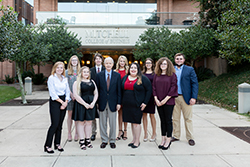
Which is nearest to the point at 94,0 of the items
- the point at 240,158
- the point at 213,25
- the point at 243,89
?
the point at 213,25

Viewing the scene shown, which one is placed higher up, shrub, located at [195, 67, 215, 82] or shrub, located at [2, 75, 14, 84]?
shrub, located at [195, 67, 215, 82]

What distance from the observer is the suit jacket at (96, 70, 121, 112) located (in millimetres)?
4621

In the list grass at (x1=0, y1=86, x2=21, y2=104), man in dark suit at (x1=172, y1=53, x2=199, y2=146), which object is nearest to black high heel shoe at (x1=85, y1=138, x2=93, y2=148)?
man in dark suit at (x1=172, y1=53, x2=199, y2=146)

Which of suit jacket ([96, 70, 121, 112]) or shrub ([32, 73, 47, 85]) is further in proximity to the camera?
shrub ([32, 73, 47, 85])

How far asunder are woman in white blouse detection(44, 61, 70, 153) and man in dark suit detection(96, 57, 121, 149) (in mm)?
767

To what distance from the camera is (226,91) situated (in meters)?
11.4

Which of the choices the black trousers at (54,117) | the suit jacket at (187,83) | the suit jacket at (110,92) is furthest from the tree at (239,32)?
the black trousers at (54,117)

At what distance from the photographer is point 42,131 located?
19.4ft

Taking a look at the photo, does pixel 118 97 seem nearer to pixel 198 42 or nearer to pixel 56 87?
pixel 56 87

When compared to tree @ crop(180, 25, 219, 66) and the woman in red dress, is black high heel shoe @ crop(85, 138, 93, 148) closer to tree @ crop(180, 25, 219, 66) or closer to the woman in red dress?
the woman in red dress

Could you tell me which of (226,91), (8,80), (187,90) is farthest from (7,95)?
(226,91)

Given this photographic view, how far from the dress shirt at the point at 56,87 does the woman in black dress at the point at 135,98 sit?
1.32 metres

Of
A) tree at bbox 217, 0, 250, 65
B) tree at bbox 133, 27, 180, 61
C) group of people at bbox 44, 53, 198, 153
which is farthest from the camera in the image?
tree at bbox 133, 27, 180, 61

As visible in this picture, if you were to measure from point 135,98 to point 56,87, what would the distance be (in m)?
1.71
